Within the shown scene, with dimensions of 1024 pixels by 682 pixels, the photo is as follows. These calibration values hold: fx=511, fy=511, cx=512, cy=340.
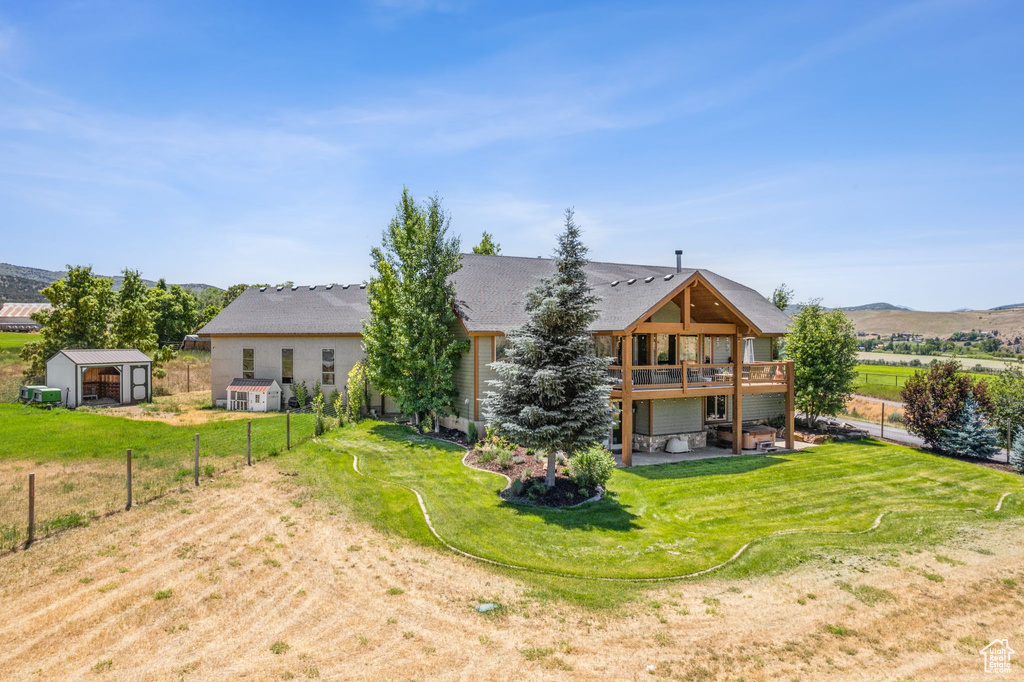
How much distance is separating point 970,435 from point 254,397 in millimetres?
30671

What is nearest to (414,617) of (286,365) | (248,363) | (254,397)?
(254,397)

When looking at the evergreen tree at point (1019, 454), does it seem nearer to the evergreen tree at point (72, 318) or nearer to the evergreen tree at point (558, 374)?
the evergreen tree at point (558, 374)

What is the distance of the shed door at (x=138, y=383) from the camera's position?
27.1 meters

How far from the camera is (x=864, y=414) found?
96.1 feet

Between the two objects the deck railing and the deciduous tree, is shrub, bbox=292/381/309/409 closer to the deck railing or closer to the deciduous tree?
the deck railing

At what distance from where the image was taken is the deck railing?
18.0 meters

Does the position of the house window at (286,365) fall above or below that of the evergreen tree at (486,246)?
below

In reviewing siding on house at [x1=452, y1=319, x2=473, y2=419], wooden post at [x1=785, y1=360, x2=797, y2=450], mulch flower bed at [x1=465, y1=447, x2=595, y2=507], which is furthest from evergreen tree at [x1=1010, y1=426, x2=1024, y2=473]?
siding on house at [x1=452, y1=319, x2=473, y2=419]

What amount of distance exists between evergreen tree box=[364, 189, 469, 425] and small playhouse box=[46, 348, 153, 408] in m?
15.0

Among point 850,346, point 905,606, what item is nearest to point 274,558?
point 905,606

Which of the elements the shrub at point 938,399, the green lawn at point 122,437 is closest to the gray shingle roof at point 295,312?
the green lawn at point 122,437

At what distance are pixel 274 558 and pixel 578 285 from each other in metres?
8.96

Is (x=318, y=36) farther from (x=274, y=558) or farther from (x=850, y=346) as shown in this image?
(x=850, y=346)

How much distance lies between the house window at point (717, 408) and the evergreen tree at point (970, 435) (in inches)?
307
